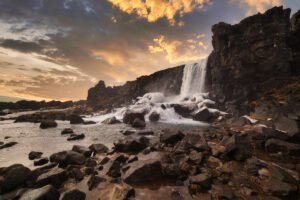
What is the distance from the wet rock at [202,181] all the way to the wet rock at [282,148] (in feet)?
29.8

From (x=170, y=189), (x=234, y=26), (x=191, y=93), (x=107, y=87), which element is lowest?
(x=170, y=189)

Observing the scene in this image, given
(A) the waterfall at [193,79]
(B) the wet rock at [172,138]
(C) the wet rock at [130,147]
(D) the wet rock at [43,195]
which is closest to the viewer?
(D) the wet rock at [43,195]

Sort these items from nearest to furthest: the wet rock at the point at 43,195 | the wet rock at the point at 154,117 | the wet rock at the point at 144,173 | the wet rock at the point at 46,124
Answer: the wet rock at the point at 43,195 < the wet rock at the point at 144,173 < the wet rock at the point at 46,124 < the wet rock at the point at 154,117

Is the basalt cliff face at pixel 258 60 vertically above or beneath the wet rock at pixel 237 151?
above

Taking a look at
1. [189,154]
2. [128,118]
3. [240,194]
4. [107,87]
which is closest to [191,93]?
[128,118]

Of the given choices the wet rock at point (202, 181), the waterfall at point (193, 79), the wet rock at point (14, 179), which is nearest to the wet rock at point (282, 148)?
the wet rock at point (202, 181)

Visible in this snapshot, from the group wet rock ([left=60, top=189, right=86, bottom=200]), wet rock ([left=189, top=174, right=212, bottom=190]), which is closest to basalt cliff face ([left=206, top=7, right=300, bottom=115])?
wet rock ([left=189, top=174, right=212, bottom=190])

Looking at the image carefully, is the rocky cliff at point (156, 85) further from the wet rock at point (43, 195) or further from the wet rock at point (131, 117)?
the wet rock at point (43, 195)

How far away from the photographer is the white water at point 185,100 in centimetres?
4738

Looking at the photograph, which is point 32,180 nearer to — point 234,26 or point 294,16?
point 234,26

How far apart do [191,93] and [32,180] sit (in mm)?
63860

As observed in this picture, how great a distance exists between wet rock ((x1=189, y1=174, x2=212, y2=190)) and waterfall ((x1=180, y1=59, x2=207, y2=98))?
58.6 metres

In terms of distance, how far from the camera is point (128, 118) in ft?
135

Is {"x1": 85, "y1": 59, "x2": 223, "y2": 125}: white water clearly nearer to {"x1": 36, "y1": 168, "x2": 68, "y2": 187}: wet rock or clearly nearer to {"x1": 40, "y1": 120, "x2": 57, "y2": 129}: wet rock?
{"x1": 40, "y1": 120, "x2": 57, "y2": 129}: wet rock
